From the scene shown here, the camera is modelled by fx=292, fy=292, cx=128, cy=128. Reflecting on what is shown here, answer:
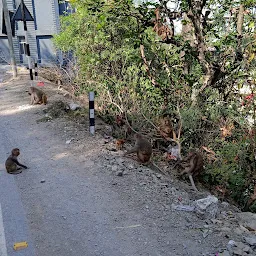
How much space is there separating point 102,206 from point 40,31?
25148 millimetres

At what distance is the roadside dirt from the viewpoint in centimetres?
393

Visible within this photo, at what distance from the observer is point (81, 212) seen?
4645 millimetres

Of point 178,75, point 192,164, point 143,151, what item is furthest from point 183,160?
point 178,75

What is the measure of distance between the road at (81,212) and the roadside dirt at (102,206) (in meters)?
0.01

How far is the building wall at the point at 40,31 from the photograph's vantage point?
25797 mm

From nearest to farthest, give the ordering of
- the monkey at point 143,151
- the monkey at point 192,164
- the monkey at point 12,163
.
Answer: the monkey at point 12,163 < the monkey at point 143,151 < the monkey at point 192,164

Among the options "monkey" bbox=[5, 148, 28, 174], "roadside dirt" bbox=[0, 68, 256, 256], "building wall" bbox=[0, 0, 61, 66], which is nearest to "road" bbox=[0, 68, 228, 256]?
"roadside dirt" bbox=[0, 68, 256, 256]

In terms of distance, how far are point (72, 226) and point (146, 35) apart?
5598mm

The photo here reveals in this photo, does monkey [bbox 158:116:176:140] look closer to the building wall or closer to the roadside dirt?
the roadside dirt

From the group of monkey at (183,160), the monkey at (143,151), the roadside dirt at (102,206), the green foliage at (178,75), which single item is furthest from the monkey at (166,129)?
the roadside dirt at (102,206)

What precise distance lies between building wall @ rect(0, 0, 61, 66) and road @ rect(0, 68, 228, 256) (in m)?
21.0

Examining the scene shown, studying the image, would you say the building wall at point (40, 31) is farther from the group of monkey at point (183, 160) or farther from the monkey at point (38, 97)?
the group of monkey at point (183, 160)

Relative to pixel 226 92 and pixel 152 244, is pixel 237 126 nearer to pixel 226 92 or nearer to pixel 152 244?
pixel 226 92

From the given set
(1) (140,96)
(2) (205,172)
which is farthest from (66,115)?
(2) (205,172)
